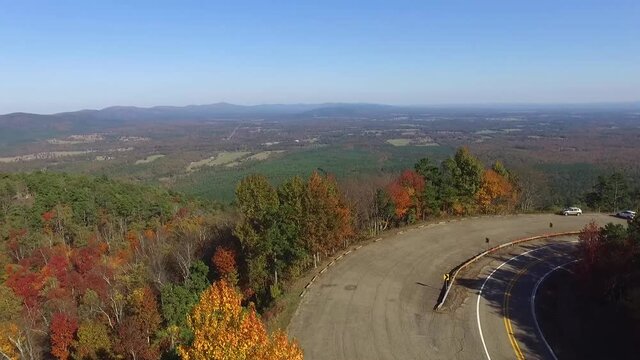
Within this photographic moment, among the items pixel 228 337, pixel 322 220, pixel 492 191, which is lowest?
pixel 492 191

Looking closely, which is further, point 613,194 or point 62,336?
point 613,194

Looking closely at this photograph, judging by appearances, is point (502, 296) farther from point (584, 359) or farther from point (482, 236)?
point (482, 236)

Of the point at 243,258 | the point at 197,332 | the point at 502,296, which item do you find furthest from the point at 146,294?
the point at 502,296

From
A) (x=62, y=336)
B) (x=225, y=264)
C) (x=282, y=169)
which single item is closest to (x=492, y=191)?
(x=225, y=264)

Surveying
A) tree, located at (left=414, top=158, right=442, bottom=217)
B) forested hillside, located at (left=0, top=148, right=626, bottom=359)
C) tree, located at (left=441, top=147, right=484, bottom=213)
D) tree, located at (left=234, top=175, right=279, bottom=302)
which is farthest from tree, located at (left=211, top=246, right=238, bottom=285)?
tree, located at (left=441, top=147, right=484, bottom=213)

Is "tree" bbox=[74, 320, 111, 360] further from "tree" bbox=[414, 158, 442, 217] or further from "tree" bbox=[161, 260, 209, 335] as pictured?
"tree" bbox=[414, 158, 442, 217]

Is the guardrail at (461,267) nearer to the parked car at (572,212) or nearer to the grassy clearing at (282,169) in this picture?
the parked car at (572,212)

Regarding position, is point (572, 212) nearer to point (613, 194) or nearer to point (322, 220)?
point (613, 194)
